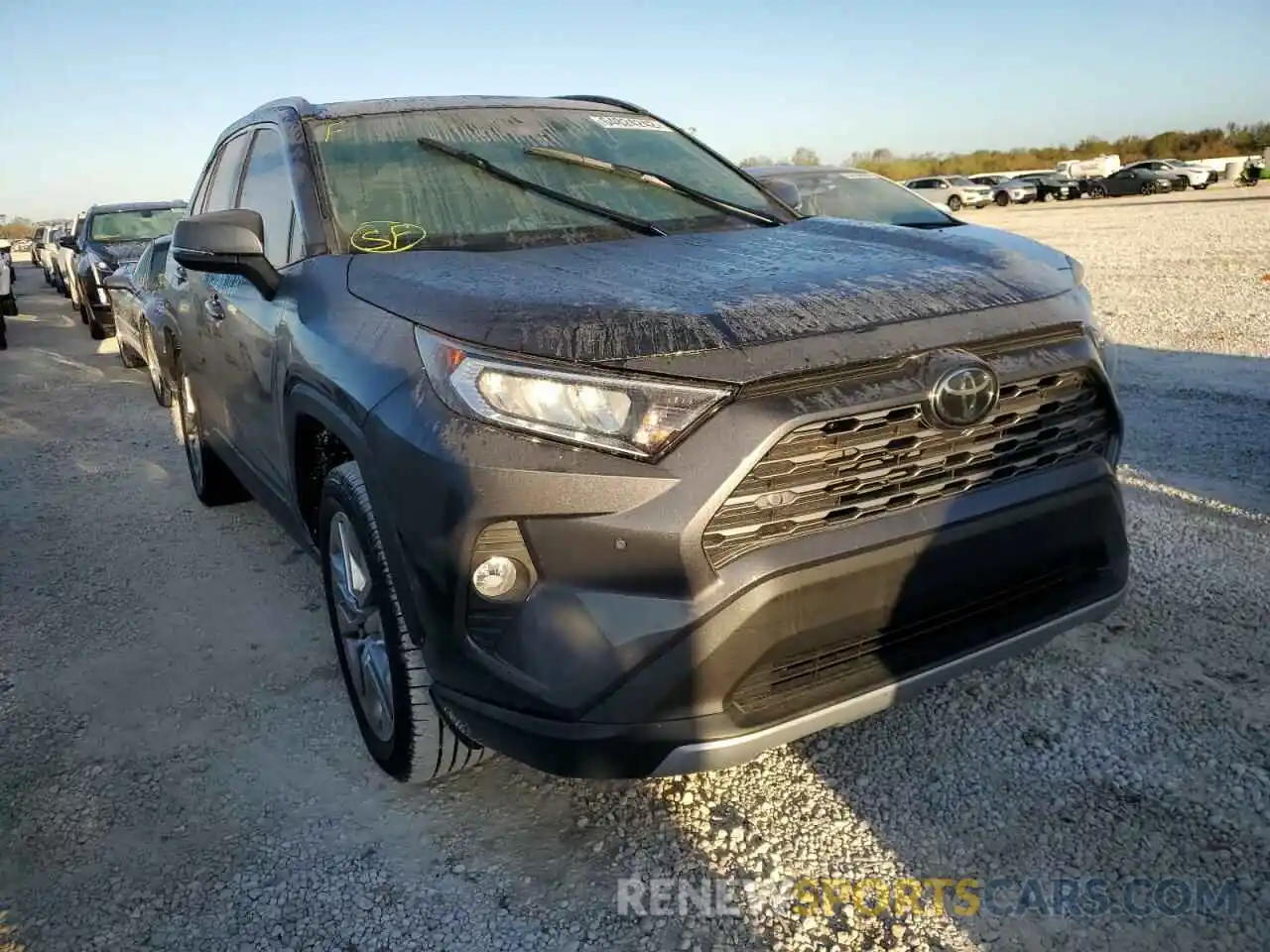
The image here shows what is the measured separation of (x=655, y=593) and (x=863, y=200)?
23.4 feet

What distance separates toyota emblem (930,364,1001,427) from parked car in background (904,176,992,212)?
39640 millimetres

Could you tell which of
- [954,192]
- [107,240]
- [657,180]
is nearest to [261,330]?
[657,180]

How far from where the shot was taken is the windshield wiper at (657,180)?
11.0 feet

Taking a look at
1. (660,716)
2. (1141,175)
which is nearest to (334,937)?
(660,716)

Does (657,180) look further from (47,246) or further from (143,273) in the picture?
(47,246)

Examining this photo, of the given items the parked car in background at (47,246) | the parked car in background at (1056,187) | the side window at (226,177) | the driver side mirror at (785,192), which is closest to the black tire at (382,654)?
the side window at (226,177)

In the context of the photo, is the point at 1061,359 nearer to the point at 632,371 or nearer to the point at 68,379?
the point at 632,371

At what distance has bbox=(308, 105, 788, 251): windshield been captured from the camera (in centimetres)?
292

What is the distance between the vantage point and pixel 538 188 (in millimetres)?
3154

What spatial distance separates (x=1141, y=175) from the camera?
134ft

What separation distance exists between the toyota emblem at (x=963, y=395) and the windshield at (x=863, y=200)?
580 cm

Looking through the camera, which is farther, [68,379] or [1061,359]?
[68,379]

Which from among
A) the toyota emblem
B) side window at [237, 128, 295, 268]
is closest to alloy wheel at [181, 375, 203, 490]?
side window at [237, 128, 295, 268]

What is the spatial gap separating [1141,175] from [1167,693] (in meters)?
45.0
